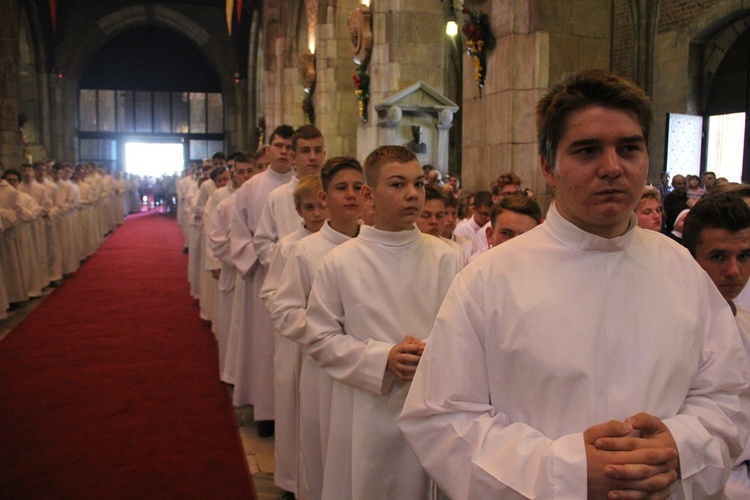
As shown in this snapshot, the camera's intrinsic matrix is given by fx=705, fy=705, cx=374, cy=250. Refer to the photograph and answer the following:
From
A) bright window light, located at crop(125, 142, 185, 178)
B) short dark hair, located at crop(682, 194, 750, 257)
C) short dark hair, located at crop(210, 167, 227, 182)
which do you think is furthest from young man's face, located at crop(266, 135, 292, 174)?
bright window light, located at crop(125, 142, 185, 178)

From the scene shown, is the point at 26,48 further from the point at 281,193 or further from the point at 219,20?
the point at 281,193

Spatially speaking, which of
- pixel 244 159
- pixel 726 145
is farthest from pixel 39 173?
pixel 726 145

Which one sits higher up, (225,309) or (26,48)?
(26,48)

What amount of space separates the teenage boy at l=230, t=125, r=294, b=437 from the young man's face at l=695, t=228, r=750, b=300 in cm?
332

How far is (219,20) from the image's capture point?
28750 millimetres

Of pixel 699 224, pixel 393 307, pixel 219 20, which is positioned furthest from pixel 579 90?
pixel 219 20

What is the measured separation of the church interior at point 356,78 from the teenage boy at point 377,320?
5.01 ft

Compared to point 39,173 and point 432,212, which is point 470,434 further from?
point 39,173

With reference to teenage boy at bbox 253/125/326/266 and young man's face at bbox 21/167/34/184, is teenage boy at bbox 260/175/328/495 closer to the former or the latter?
teenage boy at bbox 253/125/326/266

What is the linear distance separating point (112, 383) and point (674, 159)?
8.92 metres

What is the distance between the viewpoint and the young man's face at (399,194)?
→ 2666 millimetres

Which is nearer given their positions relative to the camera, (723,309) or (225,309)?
(723,309)

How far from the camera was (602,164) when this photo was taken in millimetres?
1543

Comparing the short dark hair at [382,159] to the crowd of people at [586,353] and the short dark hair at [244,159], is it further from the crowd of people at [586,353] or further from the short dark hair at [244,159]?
the short dark hair at [244,159]
